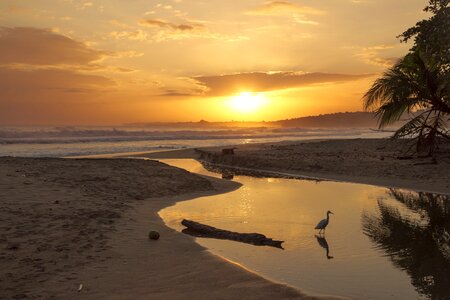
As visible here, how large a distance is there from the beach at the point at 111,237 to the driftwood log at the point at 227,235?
1.76ft

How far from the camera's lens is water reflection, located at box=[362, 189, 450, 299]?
23.3 ft

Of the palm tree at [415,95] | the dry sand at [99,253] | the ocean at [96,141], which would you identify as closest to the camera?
the dry sand at [99,253]

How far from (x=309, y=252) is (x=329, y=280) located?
5.49 ft

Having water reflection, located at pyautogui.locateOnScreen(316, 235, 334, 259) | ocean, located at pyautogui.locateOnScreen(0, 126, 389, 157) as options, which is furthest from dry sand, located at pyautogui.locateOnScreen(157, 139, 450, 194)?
ocean, located at pyautogui.locateOnScreen(0, 126, 389, 157)

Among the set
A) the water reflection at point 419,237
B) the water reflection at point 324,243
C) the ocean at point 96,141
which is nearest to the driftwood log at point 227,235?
the water reflection at point 324,243

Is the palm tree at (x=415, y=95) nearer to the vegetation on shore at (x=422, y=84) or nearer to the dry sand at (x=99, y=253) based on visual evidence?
the vegetation on shore at (x=422, y=84)

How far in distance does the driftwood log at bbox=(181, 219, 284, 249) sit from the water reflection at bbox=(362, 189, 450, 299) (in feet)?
8.40

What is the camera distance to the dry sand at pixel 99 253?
6.43 metres

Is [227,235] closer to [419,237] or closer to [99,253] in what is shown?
[99,253]

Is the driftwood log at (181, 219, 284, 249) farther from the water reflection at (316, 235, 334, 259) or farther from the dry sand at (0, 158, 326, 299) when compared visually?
the water reflection at (316, 235, 334, 259)

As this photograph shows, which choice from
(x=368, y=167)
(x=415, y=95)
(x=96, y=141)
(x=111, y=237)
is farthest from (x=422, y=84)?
(x=96, y=141)

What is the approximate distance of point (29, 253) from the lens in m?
7.74

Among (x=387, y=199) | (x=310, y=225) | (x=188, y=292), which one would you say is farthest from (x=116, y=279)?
(x=387, y=199)

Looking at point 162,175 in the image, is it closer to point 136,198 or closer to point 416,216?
point 136,198
